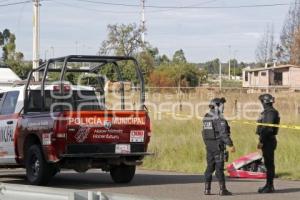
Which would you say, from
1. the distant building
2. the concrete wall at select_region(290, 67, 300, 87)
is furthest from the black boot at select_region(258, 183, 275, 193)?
the concrete wall at select_region(290, 67, 300, 87)

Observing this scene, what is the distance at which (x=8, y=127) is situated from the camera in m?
14.1

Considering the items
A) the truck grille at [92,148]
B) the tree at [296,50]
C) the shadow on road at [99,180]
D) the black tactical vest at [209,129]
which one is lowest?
the shadow on road at [99,180]

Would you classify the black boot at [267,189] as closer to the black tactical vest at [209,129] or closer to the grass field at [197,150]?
the black tactical vest at [209,129]

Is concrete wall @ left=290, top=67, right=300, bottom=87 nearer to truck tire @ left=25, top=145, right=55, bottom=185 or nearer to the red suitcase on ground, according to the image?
the red suitcase on ground

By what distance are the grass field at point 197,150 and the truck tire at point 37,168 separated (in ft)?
18.3

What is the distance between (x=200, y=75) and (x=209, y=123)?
210 feet

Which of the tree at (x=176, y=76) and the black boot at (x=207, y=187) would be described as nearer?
the black boot at (x=207, y=187)

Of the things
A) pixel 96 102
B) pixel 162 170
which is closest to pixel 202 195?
pixel 96 102

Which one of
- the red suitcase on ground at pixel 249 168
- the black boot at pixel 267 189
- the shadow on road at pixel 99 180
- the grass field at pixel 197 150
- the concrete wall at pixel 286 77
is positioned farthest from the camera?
the concrete wall at pixel 286 77

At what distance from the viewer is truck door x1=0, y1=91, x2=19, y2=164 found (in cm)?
1397

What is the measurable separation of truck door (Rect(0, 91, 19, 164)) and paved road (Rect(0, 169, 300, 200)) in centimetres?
60

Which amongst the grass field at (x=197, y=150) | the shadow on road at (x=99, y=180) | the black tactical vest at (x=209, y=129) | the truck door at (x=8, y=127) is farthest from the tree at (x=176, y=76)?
the black tactical vest at (x=209, y=129)

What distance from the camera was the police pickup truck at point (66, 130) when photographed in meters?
12.5

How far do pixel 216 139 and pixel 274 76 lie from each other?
70.2m
